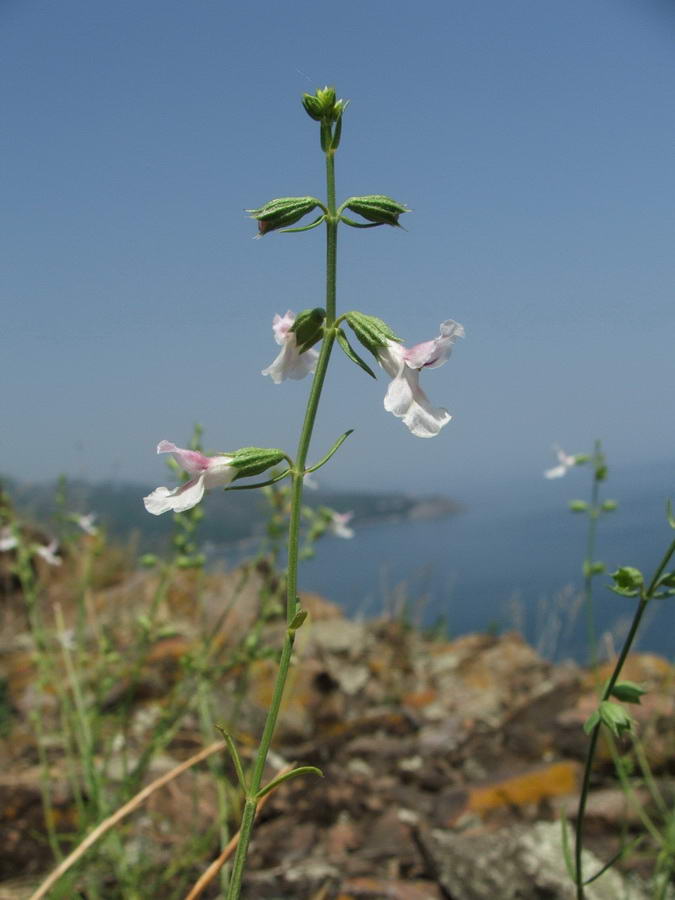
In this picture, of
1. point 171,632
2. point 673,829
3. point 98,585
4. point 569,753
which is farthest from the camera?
point 98,585

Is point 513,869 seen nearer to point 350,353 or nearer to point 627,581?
point 627,581

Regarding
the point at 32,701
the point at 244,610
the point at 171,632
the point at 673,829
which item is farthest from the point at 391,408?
the point at 244,610

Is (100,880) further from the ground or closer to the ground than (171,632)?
closer to the ground

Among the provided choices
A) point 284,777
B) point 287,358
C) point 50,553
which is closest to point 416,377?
point 287,358

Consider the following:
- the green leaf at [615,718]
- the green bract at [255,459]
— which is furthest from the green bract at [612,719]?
the green bract at [255,459]

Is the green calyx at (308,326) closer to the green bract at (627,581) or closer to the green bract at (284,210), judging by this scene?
the green bract at (284,210)

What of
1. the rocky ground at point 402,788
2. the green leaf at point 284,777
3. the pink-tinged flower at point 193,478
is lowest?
the rocky ground at point 402,788

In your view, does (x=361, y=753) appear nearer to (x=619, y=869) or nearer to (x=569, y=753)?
(x=569, y=753)
